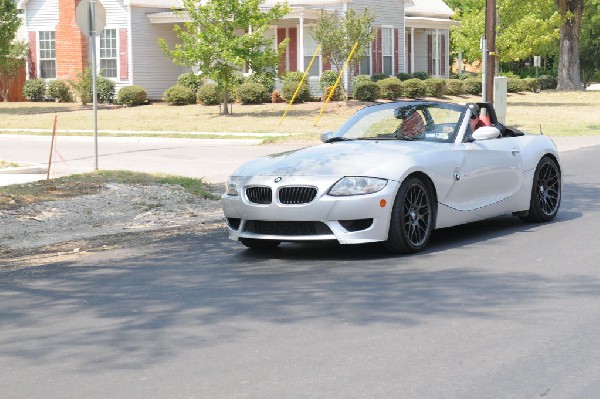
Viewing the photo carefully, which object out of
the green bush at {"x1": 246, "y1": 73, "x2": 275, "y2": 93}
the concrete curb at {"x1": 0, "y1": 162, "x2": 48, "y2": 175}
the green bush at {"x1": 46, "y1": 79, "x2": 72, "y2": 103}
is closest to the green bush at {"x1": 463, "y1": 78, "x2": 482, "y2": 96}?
the green bush at {"x1": 246, "y1": 73, "x2": 275, "y2": 93}

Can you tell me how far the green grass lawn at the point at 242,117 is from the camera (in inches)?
1235

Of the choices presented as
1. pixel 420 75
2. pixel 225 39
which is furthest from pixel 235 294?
pixel 420 75

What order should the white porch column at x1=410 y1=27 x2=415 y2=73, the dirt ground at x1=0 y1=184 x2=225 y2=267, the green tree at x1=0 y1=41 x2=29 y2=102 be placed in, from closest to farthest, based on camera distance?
the dirt ground at x1=0 y1=184 x2=225 y2=267
the green tree at x1=0 y1=41 x2=29 y2=102
the white porch column at x1=410 y1=27 x2=415 y2=73

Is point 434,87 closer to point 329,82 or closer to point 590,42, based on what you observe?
point 329,82

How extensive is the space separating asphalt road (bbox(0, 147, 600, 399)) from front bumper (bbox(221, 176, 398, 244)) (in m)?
0.25

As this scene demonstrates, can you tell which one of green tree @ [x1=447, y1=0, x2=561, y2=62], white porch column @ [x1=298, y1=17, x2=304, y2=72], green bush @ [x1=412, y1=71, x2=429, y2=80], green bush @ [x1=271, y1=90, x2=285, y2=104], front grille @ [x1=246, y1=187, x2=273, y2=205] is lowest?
front grille @ [x1=246, y1=187, x2=273, y2=205]

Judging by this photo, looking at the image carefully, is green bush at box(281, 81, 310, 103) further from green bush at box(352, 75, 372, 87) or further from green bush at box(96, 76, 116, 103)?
green bush at box(96, 76, 116, 103)

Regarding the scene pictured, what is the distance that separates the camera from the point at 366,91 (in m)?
41.5

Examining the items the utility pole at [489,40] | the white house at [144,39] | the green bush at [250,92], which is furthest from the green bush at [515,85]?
the utility pole at [489,40]

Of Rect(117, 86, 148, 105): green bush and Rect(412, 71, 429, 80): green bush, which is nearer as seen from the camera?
Rect(117, 86, 148, 105): green bush

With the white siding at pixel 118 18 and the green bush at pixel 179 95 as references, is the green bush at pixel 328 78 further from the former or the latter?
the white siding at pixel 118 18

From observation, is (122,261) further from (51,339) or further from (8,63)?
(8,63)

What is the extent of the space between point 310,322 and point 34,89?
40580 millimetres

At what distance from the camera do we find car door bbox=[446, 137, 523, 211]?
1048 centimetres
